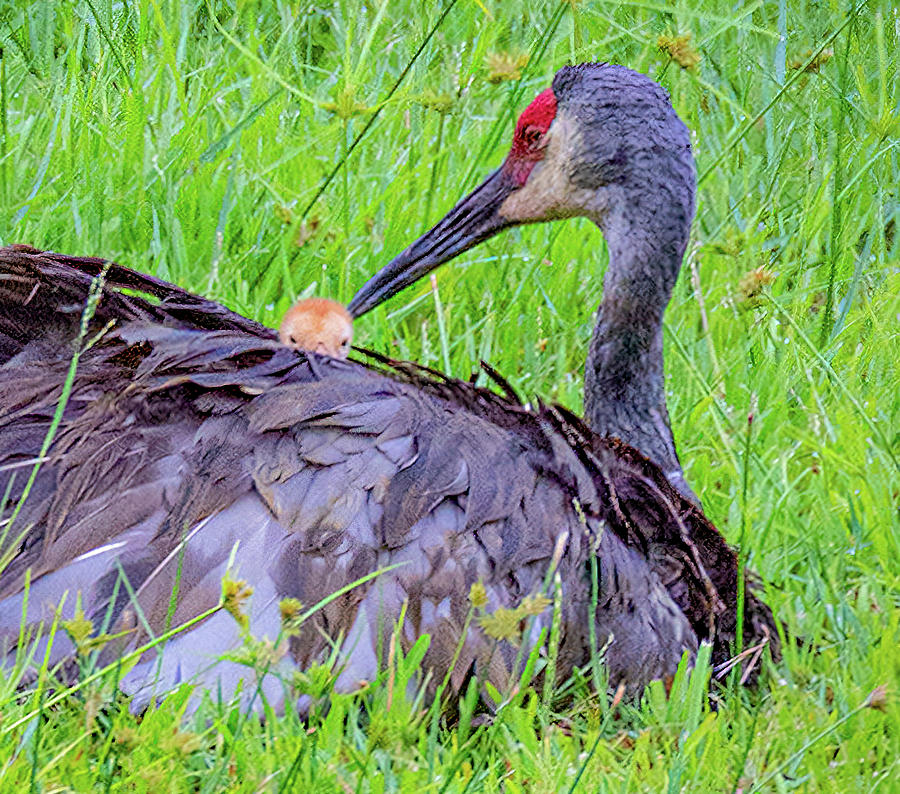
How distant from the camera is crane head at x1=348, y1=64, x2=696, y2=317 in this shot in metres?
3.16

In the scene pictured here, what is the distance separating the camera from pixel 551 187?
3.33 metres

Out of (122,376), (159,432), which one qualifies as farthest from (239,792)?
(122,376)

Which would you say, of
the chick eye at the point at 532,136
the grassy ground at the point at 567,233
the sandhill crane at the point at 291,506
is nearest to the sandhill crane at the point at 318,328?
the sandhill crane at the point at 291,506

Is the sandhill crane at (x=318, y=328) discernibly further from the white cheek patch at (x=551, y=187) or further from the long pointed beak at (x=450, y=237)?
the white cheek patch at (x=551, y=187)

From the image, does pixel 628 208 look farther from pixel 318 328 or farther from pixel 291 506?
pixel 291 506

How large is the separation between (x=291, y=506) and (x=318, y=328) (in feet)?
2.35

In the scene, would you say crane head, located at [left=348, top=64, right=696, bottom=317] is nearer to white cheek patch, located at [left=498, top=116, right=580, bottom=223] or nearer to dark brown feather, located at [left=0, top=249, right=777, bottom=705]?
white cheek patch, located at [left=498, top=116, right=580, bottom=223]

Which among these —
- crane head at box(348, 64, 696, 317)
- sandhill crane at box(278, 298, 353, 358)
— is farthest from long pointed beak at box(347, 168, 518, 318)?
sandhill crane at box(278, 298, 353, 358)

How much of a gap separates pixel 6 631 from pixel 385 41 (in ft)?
9.52

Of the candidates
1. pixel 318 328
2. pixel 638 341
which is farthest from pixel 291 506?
pixel 638 341

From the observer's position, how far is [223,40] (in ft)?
15.1

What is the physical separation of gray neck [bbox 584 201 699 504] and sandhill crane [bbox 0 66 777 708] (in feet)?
1.34

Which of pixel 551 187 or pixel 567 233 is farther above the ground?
pixel 551 187

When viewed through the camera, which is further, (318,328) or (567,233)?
(567,233)
